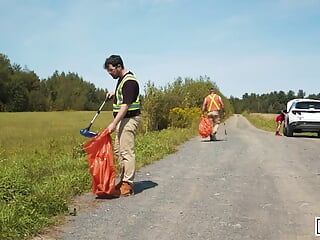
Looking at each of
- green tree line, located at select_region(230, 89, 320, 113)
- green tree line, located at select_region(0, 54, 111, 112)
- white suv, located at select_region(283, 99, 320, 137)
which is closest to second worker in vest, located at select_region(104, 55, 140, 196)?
white suv, located at select_region(283, 99, 320, 137)

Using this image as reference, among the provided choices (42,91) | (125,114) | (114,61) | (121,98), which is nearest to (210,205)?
(125,114)

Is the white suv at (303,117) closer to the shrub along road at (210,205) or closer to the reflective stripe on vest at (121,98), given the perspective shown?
the shrub along road at (210,205)

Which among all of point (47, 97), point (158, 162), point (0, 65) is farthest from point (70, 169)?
point (47, 97)

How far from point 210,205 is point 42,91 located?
114m

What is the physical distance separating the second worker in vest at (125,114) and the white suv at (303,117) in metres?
16.2

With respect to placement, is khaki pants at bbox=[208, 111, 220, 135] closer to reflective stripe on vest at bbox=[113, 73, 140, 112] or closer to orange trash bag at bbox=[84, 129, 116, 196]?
reflective stripe on vest at bbox=[113, 73, 140, 112]

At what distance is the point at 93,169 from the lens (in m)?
7.71

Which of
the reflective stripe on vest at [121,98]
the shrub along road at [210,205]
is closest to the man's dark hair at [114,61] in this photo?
the reflective stripe on vest at [121,98]

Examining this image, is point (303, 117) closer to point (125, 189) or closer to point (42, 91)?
point (125, 189)

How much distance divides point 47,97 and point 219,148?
107 metres

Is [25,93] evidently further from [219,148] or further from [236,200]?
[236,200]

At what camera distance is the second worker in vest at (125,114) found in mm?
7703

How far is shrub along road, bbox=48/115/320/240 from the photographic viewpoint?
581cm

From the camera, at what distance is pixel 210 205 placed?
714 centimetres
